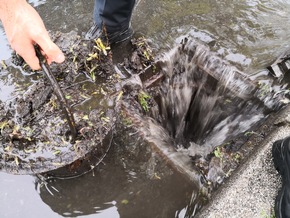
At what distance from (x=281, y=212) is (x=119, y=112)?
4.39 feet

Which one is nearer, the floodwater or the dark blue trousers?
the floodwater

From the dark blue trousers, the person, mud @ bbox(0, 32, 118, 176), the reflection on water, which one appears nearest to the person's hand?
the person

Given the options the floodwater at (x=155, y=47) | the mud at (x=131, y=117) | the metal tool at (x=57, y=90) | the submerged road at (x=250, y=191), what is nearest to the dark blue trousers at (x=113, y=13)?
the mud at (x=131, y=117)

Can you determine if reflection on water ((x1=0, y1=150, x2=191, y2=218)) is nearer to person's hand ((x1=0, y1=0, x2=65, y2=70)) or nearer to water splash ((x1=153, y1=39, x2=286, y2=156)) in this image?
water splash ((x1=153, y1=39, x2=286, y2=156))

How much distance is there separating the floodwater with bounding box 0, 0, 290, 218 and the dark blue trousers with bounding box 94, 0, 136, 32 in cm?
34

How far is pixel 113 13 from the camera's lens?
2.99 metres

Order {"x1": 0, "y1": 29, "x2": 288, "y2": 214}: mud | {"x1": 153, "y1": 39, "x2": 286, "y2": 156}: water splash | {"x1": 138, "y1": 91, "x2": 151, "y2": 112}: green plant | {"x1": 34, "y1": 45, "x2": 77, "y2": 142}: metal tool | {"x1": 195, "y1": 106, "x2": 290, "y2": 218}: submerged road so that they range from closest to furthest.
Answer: {"x1": 34, "y1": 45, "x2": 77, "y2": 142}: metal tool
{"x1": 195, "y1": 106, "x2": 290, "y2": 218}: submerged road
{"x1": 0, "y1": 29, "x2": 288, "y2": 214}: mud
{"x1": 138, "y1": 91, "x2": 151, "y2": 112}: green plant
{"x1": 153, "y1": 39, "x2": 286, "y2": 156}: water splash

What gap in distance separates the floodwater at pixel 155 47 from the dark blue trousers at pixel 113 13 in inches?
13.5

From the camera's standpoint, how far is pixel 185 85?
10.1 ft

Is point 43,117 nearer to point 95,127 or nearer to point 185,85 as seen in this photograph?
point 95,127

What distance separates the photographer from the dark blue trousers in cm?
291

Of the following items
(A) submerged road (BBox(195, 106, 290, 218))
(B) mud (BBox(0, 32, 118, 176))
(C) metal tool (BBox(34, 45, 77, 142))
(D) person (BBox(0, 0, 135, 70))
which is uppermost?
(D) person (BBox(0, 0, 135, 70))

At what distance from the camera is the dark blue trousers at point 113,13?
291cm

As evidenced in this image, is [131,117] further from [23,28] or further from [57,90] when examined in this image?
[23,28]
